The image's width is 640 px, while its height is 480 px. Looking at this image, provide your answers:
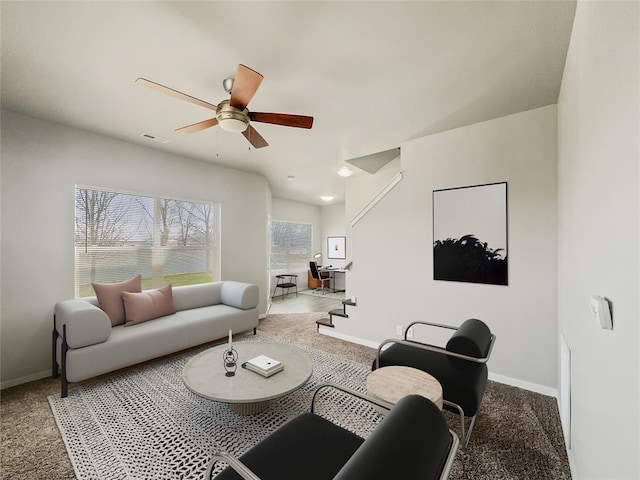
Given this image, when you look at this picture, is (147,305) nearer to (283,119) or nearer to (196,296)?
(196,296)

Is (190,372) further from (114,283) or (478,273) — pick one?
(478,273)

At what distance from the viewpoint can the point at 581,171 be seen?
57.3 inches

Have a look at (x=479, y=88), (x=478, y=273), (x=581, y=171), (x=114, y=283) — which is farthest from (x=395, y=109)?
(x=114, y=283)

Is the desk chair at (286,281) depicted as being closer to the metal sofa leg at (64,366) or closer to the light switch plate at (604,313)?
the metal sofa leg at (64,366)

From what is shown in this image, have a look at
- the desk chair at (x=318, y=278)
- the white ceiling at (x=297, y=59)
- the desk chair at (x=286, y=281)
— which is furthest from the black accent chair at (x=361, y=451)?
the desk chair at (x=318, y=278)

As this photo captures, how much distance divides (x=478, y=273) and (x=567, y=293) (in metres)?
0.95

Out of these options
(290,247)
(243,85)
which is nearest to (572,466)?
(243,85)

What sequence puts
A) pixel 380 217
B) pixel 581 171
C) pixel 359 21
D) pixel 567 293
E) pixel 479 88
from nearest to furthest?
pixel 581 171 < pixel 359 21 < pixel 567 293 < pixel 479 88 < pixel 380 217

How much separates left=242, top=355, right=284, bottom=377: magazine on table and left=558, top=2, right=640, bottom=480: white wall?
1.80 m

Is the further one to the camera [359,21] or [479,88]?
[479,88]

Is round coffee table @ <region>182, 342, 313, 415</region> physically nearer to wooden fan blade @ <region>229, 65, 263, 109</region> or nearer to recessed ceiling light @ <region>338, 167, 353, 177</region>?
wooden fan blade @ <region>229, 65, 263, 109</region>

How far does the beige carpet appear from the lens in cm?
163

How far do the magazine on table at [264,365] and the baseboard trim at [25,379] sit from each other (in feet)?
7.93

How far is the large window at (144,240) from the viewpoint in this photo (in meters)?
3.23
